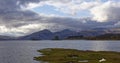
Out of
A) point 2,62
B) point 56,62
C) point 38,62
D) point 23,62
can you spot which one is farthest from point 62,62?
point 2,62

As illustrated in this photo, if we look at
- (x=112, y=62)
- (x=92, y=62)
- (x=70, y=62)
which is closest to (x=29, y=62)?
(x=70, y=62)

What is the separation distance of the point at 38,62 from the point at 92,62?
68.7ft

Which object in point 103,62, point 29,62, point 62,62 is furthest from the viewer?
point 29,62

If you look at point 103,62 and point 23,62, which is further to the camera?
point 23,62

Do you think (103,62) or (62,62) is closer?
(103,62)

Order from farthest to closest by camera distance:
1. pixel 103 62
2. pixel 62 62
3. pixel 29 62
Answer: pixel 29 62, pixel 62 62, pixel 103 62

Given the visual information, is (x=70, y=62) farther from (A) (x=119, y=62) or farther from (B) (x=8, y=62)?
(B) (x=8, y=62)

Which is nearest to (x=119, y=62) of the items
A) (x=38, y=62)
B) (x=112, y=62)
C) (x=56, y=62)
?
(x=112, y=62)

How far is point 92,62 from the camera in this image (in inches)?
3374

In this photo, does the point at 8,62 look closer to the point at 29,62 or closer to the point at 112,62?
the point at 29,62

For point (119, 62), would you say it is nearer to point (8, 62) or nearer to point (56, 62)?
point (56, 62)

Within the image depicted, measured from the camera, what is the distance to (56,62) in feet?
297

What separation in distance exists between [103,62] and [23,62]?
31202mm

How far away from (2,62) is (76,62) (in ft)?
96.0
